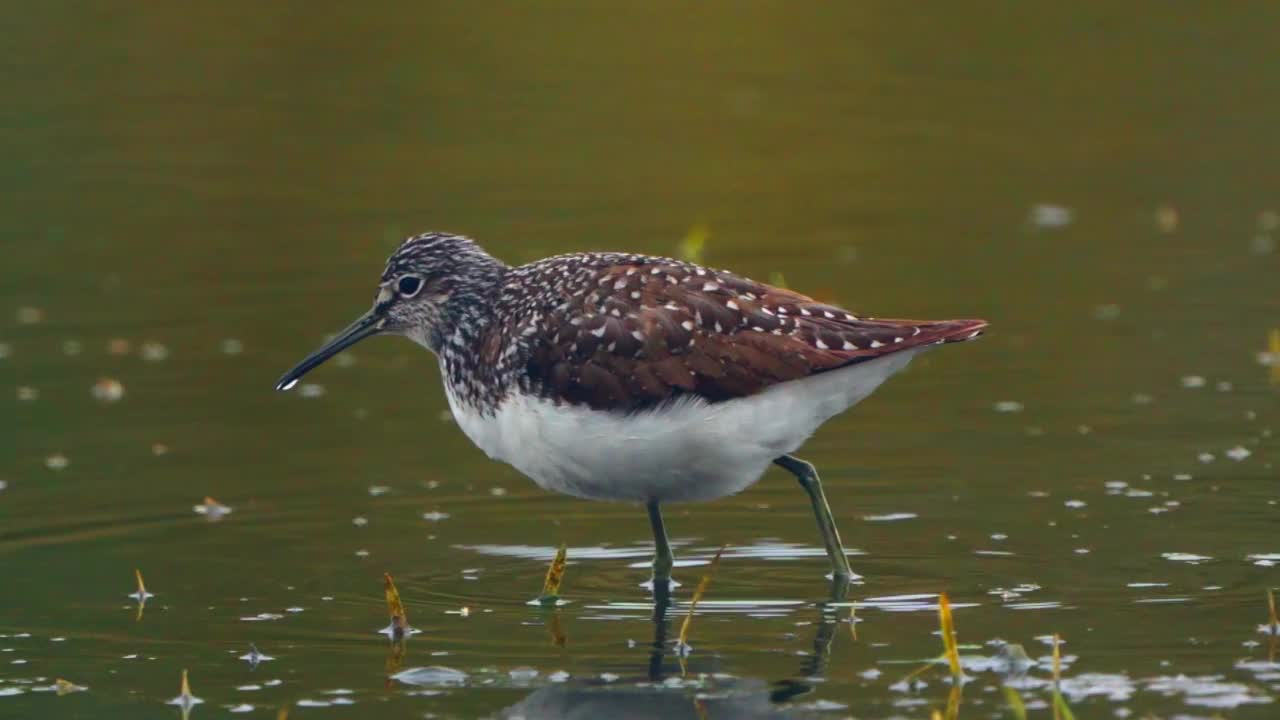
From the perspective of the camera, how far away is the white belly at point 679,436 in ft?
30.6

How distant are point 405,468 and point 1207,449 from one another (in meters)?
4.20

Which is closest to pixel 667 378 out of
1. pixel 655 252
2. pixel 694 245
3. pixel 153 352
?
pixel 694 245

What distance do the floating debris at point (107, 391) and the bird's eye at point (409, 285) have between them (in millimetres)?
4017

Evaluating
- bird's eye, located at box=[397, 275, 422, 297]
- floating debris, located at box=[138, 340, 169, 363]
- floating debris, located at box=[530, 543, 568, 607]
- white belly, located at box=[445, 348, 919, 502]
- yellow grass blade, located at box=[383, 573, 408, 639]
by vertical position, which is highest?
floating debris, located at box=[138, 340, 169, 363]

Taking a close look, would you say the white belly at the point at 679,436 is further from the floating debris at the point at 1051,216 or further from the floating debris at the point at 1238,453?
the floating debris at the point at 1051,216

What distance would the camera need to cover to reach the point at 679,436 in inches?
366

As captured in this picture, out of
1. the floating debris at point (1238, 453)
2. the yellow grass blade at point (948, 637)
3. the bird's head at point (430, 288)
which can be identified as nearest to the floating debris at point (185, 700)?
the yellow grass blade at point (948, 637)

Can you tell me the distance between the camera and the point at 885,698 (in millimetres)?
7711

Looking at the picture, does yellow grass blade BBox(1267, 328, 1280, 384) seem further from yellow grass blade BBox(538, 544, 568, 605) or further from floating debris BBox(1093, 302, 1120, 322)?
yellow grass blade BBox(538, 544, 568, 605)

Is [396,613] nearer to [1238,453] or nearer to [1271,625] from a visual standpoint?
[1271,625]

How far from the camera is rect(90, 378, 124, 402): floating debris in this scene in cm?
1414

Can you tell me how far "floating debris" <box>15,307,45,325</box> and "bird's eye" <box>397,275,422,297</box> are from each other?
6466mm

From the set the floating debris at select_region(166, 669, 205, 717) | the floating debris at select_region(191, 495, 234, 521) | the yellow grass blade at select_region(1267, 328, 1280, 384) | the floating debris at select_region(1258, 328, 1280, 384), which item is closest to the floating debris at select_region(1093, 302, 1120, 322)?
the yellow grass blade at select_region(1267, 328, 1280, 384)

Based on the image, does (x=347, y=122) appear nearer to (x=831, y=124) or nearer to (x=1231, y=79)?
(x=831, y=124)
